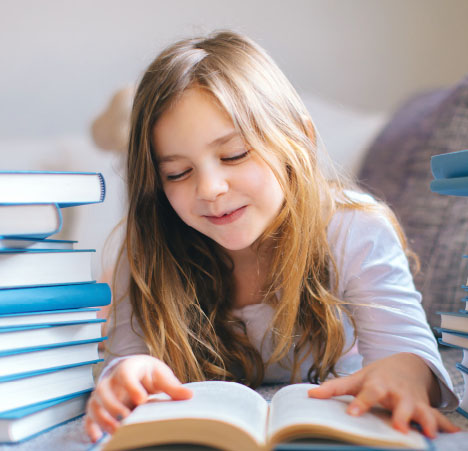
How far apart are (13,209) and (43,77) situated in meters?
1.17

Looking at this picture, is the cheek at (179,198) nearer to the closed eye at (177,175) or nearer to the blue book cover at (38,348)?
the closed eye at (177,175)

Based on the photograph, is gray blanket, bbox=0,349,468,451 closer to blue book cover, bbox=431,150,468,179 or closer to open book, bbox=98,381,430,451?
open book, bbox=98,381,430,451

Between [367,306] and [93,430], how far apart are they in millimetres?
501

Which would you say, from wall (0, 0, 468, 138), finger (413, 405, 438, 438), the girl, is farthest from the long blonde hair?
wall (0, 0, 468, 138)

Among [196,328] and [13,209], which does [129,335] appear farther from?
[13,209]

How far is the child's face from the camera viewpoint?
0.84m

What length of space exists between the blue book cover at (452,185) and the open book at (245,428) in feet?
0.88

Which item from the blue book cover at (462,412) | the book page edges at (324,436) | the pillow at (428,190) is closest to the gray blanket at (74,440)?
the blue book cover at (462,412)

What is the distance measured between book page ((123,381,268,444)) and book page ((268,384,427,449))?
0.02 m

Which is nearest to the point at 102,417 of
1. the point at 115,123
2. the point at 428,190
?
the point at 428,190

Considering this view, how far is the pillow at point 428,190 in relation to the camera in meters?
1.20

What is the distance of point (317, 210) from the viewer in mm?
971

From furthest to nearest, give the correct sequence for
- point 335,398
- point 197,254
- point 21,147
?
point 21,147 < point 197,254 < point 335,398

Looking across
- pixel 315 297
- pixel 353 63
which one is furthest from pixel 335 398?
pixel 353 63
